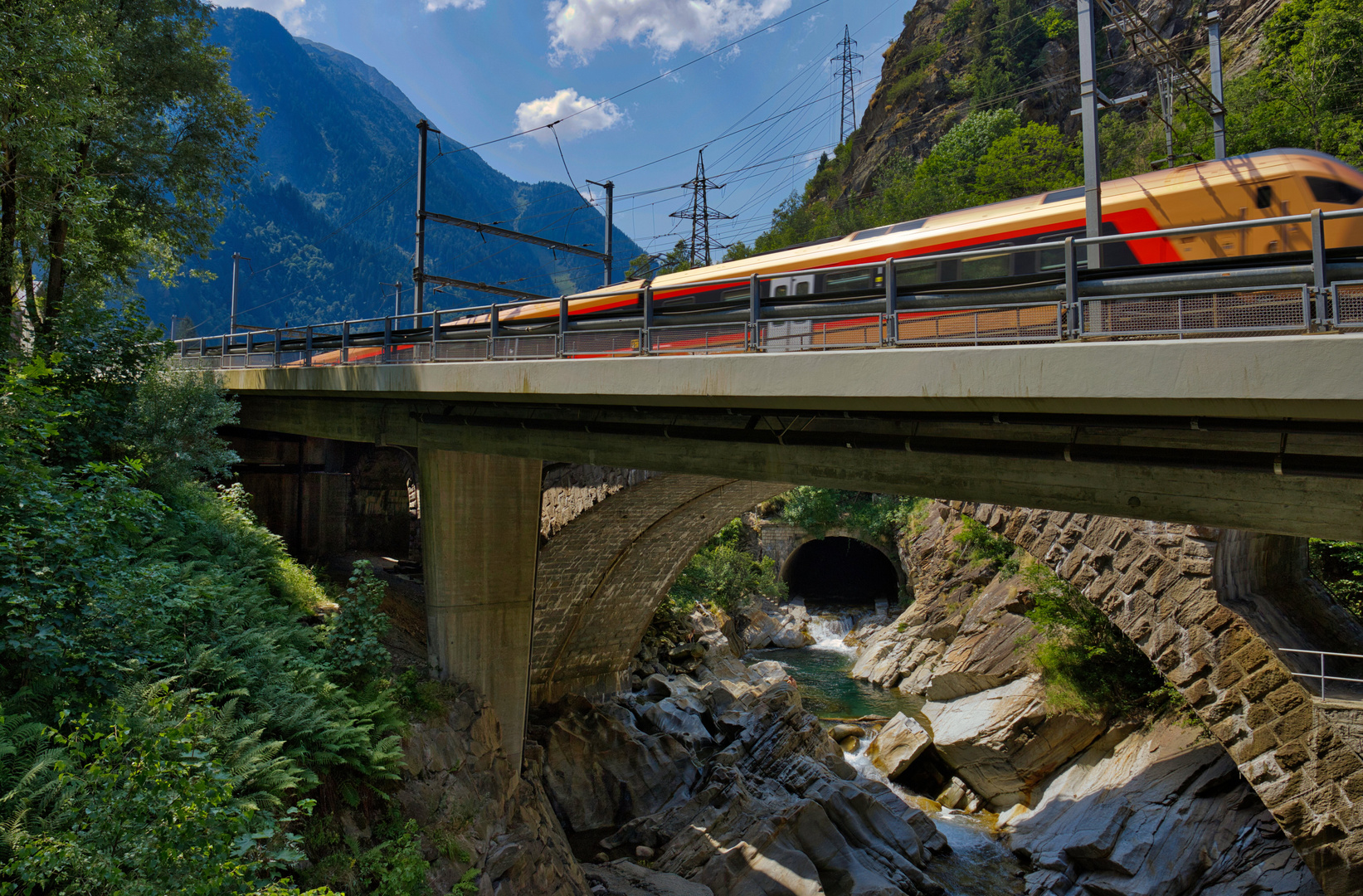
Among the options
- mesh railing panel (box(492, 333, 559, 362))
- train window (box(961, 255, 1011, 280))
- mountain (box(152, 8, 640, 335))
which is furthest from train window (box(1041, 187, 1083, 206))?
mountain (box(152, 8, 640, 335))

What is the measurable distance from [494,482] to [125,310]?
7426 mm

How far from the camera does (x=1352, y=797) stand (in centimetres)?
819

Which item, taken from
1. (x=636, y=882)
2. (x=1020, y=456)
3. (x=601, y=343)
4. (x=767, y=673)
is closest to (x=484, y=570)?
(x=636, y=882)

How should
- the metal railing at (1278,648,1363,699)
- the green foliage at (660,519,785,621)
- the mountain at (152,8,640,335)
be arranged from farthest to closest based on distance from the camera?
1. the mountain at (152,8,640,335)
2. the green foliage at (660,519,785,621)
3. the metal railing at (1278,648,1363,699)

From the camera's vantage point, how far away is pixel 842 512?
38062 millimetres

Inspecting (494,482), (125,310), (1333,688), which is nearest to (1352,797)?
(1333,688)

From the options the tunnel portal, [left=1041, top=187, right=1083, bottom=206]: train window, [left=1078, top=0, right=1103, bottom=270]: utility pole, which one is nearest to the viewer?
[left=1078, top=0, right=1103, bottom=270]: utility pole

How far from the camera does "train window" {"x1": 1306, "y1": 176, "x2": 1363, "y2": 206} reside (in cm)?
903

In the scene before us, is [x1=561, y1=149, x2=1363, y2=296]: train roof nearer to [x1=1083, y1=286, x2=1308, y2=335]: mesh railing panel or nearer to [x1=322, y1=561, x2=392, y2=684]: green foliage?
[x1=1083, y1=286, x2=1308, y2=335]: mesh railing panel

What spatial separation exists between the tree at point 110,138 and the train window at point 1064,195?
14344 mm

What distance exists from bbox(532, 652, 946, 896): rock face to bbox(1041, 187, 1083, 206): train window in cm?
1100

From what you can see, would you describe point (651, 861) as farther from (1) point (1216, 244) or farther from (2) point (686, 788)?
(1) point (1216, 244)

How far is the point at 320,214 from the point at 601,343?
173 m

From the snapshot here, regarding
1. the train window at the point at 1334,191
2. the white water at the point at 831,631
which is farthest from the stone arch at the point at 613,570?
the white water at the point at 831,631
